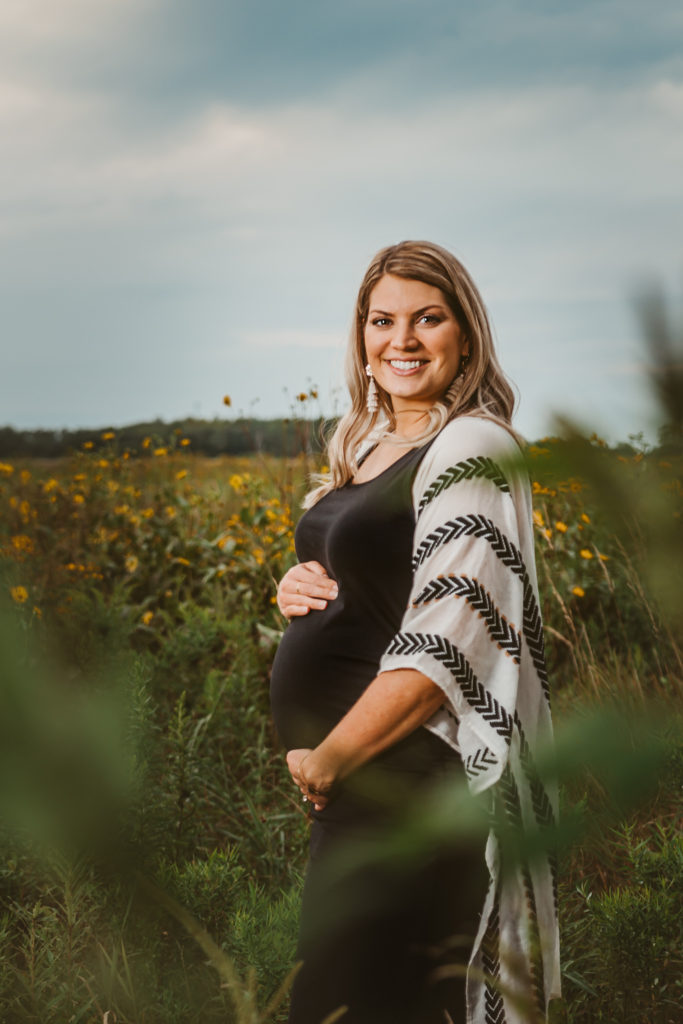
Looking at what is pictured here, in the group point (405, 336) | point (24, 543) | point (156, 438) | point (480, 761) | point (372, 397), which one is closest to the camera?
point (480, 761)

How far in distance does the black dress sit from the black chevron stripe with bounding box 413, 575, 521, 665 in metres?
0.25

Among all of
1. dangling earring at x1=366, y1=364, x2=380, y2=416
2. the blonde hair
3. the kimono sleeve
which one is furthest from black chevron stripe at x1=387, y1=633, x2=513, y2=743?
dangling earring at x1=366, y1=364, x2=380, y2=416

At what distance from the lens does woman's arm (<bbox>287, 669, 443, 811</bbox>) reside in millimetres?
1370

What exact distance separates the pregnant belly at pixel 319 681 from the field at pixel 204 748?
0.89 ft

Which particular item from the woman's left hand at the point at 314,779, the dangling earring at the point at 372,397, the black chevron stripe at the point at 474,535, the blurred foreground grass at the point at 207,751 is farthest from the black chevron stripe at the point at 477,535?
the dangling earring at the point at 372,397

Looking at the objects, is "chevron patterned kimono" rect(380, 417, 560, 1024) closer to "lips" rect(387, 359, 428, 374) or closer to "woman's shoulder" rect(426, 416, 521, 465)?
"woman's shoulder" rect(426, 416, 521, 465)

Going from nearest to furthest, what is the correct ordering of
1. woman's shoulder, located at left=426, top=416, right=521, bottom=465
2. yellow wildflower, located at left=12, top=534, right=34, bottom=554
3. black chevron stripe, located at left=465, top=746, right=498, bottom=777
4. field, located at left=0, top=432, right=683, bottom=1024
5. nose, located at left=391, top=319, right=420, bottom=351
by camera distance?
field, located at left=0, top=432, right=683, bottom=1024 < black chevron stripe, located at left=465, top=746, right=498, bottom=777 < woman's shoulder, located at left=426, top=416, right=521, bottom=465 < nose, located at left=391, top=319, right=420, bottom=351 < yellow wildflower, located at left=12, top=534, right=34, bottom=554

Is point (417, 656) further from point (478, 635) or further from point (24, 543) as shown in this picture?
point (24, 543)

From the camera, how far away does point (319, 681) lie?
65.2 inches

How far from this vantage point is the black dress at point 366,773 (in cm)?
149

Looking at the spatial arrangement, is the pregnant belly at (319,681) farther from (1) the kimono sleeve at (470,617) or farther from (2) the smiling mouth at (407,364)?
(2) the smiling mouth at (407,364)

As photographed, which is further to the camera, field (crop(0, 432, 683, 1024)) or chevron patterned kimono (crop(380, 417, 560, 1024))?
chevron patterned kimono (crop(380, 417, 560, 1024))

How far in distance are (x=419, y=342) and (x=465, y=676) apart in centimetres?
76

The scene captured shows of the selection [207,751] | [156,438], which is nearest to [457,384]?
[207,751]
